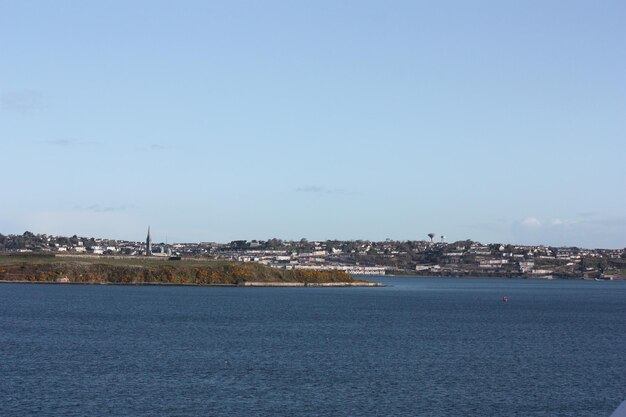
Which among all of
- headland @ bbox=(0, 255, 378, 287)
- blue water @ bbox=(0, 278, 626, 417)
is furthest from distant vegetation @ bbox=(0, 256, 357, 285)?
blue water @ bbox=(0, 278, 626, 417)

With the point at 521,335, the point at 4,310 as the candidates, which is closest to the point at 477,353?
the point at 521,335

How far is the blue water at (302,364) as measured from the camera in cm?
4716

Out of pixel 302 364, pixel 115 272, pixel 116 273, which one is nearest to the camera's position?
pixel 302 364

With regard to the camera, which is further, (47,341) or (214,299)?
(214,299)

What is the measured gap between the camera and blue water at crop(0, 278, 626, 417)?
155ft

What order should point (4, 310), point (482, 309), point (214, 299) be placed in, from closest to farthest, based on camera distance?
point (4, 310) < point (482, 309) < point (214, 299)

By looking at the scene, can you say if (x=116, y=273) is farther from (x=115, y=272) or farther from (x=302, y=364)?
(x=302, y=364)

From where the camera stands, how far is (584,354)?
70812 millimetres

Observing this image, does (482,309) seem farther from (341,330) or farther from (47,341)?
(47,341)

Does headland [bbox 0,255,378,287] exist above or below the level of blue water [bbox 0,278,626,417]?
above

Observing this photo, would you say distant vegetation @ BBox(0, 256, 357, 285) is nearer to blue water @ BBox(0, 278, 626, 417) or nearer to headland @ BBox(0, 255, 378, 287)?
headland @ BBox(0, 255, 378, 287)

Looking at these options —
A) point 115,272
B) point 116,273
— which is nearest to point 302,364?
point 116,273

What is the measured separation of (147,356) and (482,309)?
74494mm

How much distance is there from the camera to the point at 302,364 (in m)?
61.0
